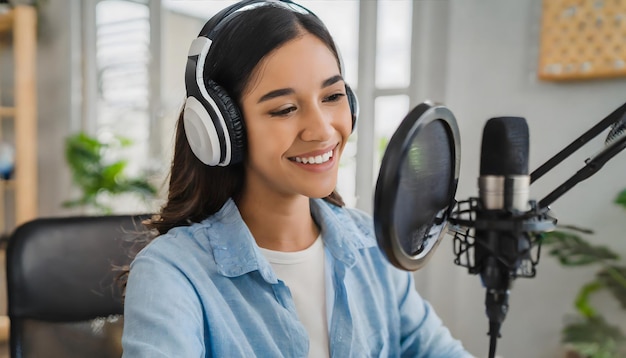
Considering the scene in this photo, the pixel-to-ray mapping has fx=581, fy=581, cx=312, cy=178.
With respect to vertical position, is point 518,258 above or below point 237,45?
below

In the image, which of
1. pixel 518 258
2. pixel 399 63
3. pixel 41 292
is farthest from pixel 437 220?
pixel 399 63

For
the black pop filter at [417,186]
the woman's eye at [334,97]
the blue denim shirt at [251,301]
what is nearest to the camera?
the black pop filter at [417,186]

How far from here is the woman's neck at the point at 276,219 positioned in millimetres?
991

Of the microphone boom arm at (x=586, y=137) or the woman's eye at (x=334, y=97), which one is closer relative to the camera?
the microphone boom arm at (x=586, y=137)

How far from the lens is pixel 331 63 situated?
0.89m

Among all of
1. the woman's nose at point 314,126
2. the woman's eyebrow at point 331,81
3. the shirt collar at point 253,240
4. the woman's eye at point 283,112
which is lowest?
the shirt collar at point 253,240

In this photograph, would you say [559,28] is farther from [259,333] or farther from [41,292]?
[41,292]

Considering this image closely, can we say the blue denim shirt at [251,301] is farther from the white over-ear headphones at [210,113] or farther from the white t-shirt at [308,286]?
the white over-ear headphones at [210,113]

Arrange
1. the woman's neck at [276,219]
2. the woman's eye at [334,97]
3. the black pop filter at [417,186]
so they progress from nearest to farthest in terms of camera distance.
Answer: the black pop filter at [417,186]
the woman's eye at [334,97]
the woman's neck at [276,219]

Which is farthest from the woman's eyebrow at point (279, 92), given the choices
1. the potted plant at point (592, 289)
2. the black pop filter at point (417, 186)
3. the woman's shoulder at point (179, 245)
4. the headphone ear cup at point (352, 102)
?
the potted plant at point (592, 289)

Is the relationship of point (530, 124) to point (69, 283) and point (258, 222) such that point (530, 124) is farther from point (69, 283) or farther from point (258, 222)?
point (69, 283)

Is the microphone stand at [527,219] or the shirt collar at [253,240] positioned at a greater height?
the microphone stand at [527,219]

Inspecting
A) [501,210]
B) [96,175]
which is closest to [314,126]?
[501,210]

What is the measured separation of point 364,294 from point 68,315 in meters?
0.57
